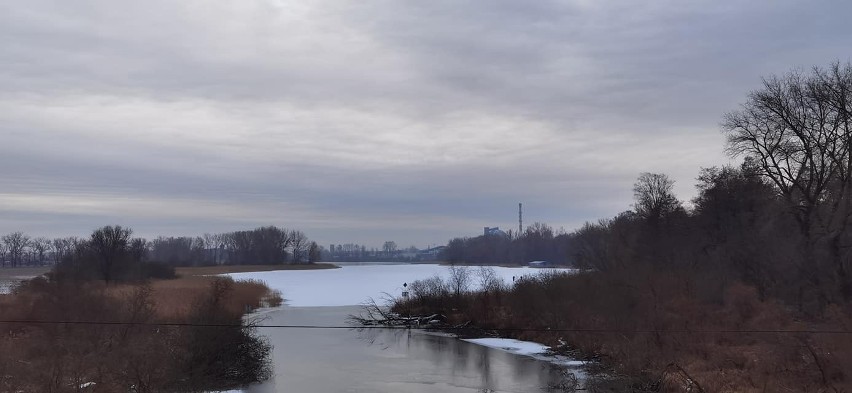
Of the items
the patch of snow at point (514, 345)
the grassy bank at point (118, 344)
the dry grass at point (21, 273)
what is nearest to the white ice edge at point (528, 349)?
the patch of snow at point (514, 345)

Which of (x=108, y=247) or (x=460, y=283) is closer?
(x=460, y=283)

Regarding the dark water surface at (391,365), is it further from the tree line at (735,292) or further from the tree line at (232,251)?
the tree line at (232,251)

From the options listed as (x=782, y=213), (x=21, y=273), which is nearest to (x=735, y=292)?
(x=782, y=213)

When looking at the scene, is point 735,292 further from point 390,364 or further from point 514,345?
point 390,364

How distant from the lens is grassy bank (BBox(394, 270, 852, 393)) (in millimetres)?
18984

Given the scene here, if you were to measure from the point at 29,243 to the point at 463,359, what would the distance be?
131034mm

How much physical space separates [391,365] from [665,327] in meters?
10.1

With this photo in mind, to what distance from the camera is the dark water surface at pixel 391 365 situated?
2081cm

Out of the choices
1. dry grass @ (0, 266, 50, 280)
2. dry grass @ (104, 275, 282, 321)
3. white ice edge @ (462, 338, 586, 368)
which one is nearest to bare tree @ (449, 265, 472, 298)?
white ice edge @ (462, 338, 586, 368)

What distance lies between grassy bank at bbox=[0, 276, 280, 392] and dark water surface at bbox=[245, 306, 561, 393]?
1693 mm

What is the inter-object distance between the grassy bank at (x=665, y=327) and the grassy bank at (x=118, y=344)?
36.0ft

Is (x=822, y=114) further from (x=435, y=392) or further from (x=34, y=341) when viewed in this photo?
(x=34, y=341)

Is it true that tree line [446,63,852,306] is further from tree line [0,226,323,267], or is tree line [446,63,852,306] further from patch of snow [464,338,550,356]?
tree line [0,226,323,267]

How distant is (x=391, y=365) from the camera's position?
82.4ft
